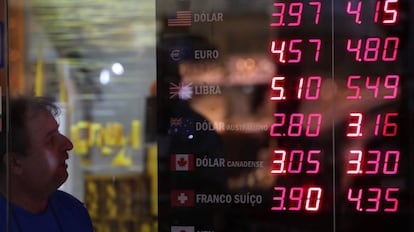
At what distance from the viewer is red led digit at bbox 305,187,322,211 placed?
3.74m

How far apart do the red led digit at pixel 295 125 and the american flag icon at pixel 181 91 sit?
0.47 meters

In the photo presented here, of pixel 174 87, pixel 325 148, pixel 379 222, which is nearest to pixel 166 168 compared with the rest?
Answer: pixel 174 87

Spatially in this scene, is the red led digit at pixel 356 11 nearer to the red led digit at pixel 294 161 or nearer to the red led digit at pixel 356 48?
the red led digit at pixel 356 48

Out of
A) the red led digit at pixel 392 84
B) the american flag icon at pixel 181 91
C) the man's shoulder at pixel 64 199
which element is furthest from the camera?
the man's shoulder at pixel 64 199

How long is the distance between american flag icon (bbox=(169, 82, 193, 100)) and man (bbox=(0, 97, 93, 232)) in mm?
656

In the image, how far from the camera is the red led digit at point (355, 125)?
3707mm

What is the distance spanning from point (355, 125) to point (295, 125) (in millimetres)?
265

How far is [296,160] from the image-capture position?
147 inches

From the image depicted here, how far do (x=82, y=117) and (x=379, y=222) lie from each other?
4.73 feet

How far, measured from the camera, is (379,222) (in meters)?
3.71

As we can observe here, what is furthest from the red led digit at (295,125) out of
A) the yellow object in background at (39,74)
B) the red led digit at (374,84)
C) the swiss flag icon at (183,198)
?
the yellow object in background at (39,74)

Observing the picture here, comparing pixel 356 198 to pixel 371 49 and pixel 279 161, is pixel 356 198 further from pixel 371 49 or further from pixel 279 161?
pixel 371 49

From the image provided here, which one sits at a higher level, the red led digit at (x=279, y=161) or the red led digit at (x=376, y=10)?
the red led digit at (x=376, y=10)

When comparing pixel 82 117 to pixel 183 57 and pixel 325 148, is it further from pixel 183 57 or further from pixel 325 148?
pixel 325 148
